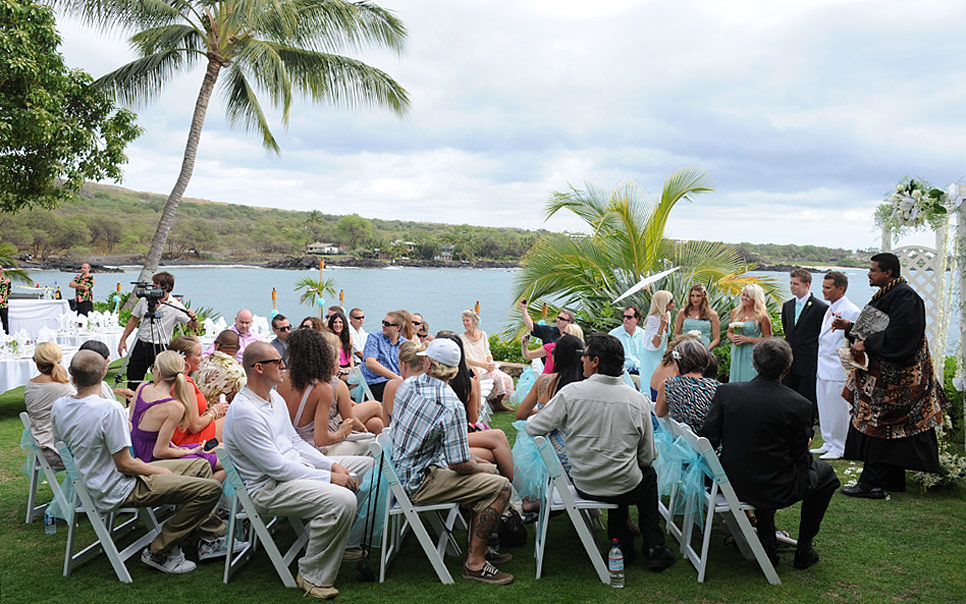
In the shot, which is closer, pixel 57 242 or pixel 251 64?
pixel 251 64

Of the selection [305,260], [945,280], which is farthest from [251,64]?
[305,260]

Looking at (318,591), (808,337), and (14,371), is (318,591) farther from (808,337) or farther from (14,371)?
(14,371)

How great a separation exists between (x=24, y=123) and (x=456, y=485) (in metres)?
9.69

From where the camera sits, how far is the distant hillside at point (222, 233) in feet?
163

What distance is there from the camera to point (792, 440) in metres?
3.79

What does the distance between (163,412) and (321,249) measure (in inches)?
2155

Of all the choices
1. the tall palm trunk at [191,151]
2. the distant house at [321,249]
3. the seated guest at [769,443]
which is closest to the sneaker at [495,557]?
the seated guest at [769,443]

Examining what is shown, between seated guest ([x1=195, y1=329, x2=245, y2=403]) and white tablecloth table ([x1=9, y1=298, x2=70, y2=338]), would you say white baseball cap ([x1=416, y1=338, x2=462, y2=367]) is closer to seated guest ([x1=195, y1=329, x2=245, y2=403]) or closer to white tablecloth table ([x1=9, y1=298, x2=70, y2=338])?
seated guest ([x1=195, y1=329, x2=245, y2=403])

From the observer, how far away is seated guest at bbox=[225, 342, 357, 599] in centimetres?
360

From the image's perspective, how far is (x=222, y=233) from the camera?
6309 centimetres

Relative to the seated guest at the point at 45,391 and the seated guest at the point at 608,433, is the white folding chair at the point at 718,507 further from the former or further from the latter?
the seated guest at the point at 45,391

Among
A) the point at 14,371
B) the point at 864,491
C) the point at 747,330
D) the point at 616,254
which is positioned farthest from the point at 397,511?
the point at 616,254

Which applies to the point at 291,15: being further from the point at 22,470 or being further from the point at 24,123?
the point at 22,470

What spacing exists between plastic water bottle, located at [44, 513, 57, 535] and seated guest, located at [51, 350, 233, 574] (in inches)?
38.6
